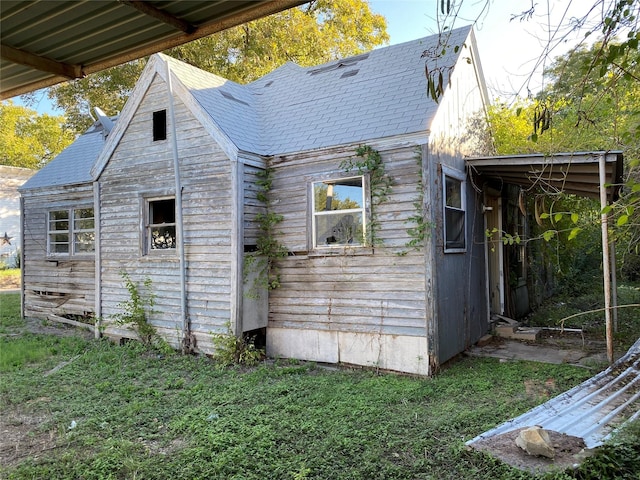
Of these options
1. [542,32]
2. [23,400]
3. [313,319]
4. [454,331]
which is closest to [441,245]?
[454,331]

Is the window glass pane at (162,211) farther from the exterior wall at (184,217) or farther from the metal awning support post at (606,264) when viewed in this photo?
the metal awning support post at (606,264)

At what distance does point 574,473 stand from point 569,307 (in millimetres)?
10935

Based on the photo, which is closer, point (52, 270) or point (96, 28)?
point (96, 28)

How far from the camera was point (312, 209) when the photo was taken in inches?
311

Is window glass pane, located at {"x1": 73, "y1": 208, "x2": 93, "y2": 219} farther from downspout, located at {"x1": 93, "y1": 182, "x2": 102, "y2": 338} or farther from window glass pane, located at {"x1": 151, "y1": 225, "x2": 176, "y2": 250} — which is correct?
window glass pane, located at {"x1": 151, "y1": 225, "x2": 176, "y2": 250}

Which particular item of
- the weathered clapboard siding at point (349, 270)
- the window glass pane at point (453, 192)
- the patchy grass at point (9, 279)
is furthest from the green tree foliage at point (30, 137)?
the window glass pane at point (453, 192)

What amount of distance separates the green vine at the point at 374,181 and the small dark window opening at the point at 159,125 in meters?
4.31

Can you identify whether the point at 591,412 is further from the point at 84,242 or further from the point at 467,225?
the point at 84,242

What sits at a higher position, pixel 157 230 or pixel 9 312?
pixel 157 230

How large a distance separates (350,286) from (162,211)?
4740 millimetres

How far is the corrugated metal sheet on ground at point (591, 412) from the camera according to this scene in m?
3.77

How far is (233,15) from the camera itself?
2.36 m

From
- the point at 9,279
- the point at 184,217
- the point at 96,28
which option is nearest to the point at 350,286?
the point at 184,217

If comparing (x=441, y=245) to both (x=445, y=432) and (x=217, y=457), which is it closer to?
(x=445, y=432)
